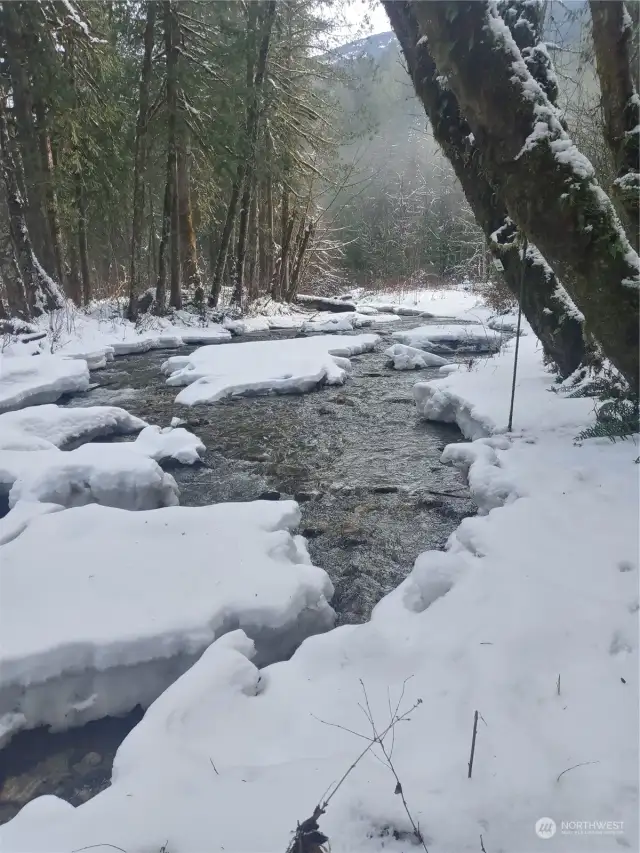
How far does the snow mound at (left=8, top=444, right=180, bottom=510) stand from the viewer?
3.98 metres

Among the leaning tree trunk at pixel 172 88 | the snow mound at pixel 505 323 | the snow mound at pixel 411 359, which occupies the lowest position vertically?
the snow mound at pixel 411 359

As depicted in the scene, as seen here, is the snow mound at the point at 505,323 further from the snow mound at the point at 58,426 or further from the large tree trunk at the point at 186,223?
the snow mound at the point at 58,426

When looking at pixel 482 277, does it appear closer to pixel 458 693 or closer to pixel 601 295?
pixel 601 295

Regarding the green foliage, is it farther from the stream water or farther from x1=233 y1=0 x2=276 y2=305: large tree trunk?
x1=233 y1=0 x2=276 y2=305: large tree trunk

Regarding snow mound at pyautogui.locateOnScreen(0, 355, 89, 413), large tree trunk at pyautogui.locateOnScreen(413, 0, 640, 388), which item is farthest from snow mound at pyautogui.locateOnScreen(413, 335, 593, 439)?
snow mound at pyautogui.locateOnScreen(0, 355, 89, 413)

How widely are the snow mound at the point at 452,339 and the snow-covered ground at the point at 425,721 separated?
26.0ft

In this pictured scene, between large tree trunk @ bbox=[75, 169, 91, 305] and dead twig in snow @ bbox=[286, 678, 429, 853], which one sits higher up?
large tree trunk @ bbox=[75, 169, 91, 305]

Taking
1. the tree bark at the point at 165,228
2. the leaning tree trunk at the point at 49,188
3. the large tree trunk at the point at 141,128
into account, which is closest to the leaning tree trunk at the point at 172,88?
the tree bark at the point at 165,228

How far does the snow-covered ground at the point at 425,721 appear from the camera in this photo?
1.59m

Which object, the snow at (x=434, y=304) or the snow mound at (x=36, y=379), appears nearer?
the snow mound at (x=36, y=379)

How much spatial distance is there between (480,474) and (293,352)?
6.06 m

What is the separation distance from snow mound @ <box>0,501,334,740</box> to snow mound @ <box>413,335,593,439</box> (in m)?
2.64

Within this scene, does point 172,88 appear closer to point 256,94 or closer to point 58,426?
point 256,94

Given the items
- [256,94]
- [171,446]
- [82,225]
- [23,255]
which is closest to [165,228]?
[82,225]
